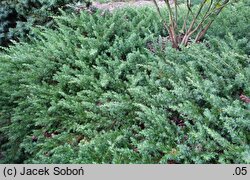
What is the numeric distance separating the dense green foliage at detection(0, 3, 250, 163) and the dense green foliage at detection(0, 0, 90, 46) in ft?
2.30

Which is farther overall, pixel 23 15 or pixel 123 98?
pixel 23 15

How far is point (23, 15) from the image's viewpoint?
212 inches

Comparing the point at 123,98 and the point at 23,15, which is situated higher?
the point at 23,15

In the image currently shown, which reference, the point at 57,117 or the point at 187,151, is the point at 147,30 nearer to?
the point at 57,117

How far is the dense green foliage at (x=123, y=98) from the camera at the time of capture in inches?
105

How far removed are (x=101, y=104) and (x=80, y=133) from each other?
14.4 inches

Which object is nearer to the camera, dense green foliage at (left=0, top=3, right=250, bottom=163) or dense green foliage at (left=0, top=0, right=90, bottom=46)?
dense green foliage at (left=0, top=3, right=250, bottom=163)

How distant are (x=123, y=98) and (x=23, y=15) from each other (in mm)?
2966

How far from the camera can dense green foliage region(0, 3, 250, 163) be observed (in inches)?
105

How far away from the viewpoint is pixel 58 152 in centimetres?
312

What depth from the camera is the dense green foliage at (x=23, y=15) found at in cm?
519

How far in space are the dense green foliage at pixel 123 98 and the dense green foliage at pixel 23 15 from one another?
70 centimetres

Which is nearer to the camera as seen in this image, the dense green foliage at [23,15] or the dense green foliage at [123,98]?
the dense green foliage at [123,98]

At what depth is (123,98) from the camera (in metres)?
3.30
